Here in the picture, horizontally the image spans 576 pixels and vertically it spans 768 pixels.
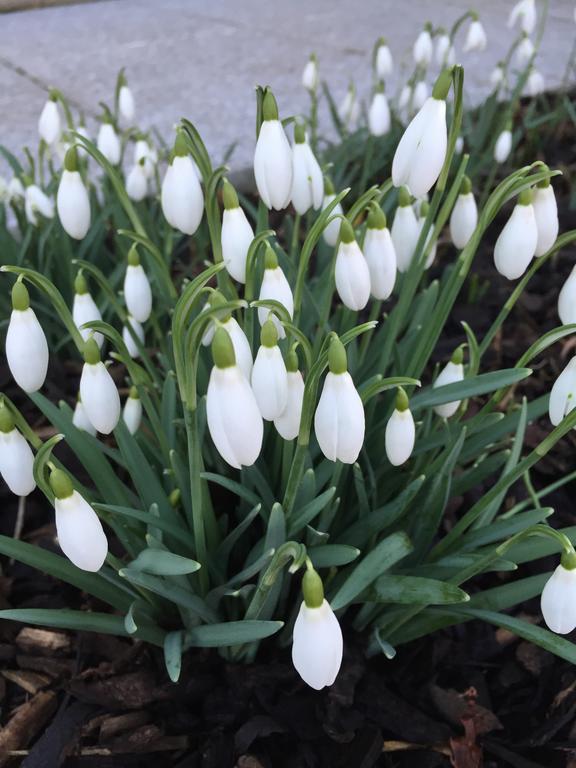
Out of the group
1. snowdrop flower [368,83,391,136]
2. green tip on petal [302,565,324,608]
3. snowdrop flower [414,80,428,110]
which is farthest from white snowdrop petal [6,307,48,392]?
snowdrop flower [414,80,428,110]

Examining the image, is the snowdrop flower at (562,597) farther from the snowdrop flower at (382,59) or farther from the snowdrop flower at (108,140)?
the snowdrop flower at (382,59)

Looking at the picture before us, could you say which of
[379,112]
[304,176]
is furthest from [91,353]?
[379,112]

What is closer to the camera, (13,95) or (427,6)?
(13,95)

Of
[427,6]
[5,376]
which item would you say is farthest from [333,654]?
[427,6]

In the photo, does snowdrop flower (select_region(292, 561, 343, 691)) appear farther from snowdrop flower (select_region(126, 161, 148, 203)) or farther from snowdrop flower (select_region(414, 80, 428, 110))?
snowdrop flower (select_region(414, 80, 428, 110))

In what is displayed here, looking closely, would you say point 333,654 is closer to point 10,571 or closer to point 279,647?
point 279,647

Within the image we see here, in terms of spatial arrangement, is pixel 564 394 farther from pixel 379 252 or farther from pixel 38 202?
pixel 38 202

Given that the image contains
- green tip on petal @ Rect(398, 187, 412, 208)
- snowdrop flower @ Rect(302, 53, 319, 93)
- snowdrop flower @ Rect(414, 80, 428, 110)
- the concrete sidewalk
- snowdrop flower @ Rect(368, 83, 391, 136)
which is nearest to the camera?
green tip on petal @ Rect(398, 187, 412, 208)
